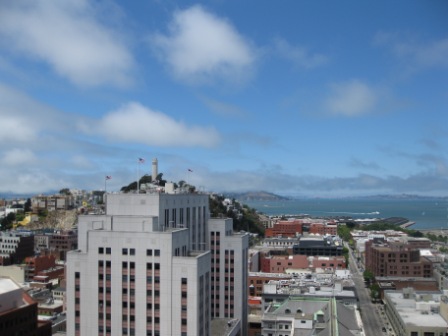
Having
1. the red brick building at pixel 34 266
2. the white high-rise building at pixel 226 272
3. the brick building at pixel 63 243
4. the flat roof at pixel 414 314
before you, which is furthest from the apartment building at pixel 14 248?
the flat roof at pixel 414 314

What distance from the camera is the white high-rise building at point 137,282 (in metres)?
32.9

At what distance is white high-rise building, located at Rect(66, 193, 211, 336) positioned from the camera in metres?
32.9

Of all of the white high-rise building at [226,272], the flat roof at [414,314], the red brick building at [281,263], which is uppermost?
the white high-rise building at [226,272]

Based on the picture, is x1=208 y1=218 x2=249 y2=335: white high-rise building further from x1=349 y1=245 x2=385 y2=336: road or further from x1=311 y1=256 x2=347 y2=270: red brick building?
x1=311 y1=256 x2=347 y2=270: red brick building

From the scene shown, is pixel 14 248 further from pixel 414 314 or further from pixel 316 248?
pixel 414 314

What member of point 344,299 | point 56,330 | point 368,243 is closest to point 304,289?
point 344,299

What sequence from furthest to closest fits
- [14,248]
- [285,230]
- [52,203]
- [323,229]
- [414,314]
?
[52,203]
[323,229]
[285,230]
[14,248]
[414,314]

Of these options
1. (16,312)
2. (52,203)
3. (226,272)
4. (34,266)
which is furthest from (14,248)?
(16,312)

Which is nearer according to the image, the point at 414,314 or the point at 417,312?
the point at 414,314

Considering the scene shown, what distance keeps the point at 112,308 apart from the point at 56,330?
78.4ft

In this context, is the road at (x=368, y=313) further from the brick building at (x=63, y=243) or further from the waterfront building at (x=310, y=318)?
the brick building at (x=63, y=243)

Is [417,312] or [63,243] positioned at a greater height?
[63,243]

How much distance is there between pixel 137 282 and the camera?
110 ft

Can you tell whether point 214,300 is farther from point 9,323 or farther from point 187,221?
point 9,323
